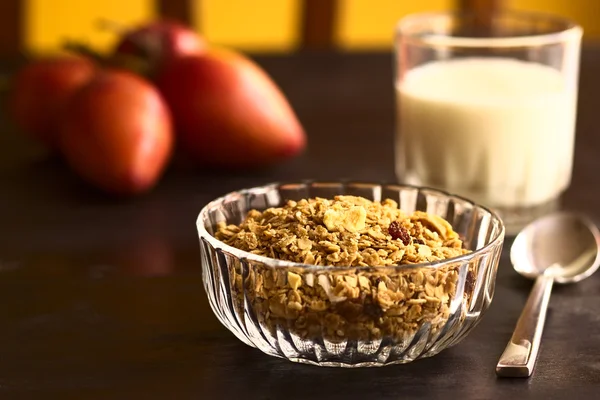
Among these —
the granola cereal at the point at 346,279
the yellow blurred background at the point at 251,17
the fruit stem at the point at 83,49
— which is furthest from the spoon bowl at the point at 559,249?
the yellow blurred background at the point at 251,17

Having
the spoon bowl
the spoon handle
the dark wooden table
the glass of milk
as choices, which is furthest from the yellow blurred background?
the spoon handle

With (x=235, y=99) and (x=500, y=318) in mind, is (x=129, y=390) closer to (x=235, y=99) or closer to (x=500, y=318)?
(x=500, y=318)

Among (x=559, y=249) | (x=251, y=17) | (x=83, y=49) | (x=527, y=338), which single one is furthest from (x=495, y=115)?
(x=251, y=17)

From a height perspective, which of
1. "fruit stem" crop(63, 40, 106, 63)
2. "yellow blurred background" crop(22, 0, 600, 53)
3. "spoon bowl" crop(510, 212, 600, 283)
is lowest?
"yellow blurred background" crop(22, 0, 600, 53)

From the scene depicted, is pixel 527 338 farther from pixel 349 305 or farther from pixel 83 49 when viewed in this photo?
pixel 83 49

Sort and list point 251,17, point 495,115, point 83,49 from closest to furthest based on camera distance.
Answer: point 495,115
point 83,49
point 251,17

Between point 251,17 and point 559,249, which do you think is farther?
point 251,17

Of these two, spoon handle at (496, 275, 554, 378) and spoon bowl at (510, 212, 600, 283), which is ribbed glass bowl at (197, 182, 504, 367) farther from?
spoon bowl at (510, 212, 600, 283)
